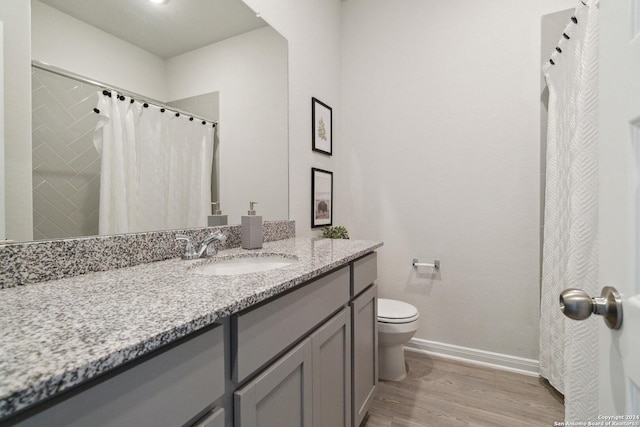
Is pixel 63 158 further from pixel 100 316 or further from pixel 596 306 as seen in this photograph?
pixel 596 306

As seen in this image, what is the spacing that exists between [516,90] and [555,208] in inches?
31.9

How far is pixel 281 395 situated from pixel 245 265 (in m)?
0.55

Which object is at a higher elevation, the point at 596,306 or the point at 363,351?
the point at 596,306

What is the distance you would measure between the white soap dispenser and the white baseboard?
5.59ft

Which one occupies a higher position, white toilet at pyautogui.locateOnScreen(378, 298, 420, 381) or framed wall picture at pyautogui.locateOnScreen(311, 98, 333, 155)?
framed wall picture at pyautogui.locateOnScreen(311, 98, 333, 155)

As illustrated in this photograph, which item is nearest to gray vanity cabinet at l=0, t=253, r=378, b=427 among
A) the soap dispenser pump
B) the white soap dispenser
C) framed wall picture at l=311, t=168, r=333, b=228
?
the soap dispenser pump

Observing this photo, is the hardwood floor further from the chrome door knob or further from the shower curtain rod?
the shower curtain rod

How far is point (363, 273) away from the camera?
1410mm

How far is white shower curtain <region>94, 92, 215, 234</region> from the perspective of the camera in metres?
0.97

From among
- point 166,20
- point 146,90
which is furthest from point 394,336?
point 166,20

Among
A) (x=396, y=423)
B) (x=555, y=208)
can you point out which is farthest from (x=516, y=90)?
(x=396, y=423)

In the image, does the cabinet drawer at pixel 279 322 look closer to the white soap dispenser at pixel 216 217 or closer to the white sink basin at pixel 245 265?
the white sink basin at pixel 245 265

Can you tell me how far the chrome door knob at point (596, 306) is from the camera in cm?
46

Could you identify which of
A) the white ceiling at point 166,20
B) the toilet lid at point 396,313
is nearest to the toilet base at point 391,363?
the toilet lid at point 396,313
